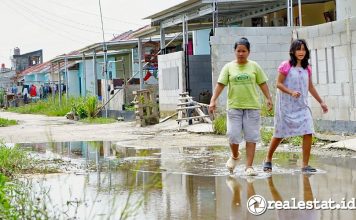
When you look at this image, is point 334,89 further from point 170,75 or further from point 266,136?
point 170,75

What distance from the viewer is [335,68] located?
13.0 meters

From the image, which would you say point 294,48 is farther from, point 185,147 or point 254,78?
point 185,147

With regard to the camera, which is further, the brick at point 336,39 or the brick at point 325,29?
the brick at point 325,29

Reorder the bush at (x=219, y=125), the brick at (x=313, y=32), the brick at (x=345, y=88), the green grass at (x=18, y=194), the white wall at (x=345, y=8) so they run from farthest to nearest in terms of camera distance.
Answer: the white wall at (x=345, y=8), the bush at (x=219, y=125), the brick at (x=313, y=32), the brick at (x=345, y=88), the green grass at (x=18, y=194)

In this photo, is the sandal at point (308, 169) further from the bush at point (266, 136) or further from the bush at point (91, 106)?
the bush at point (91, 106)

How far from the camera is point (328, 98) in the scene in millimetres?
13281

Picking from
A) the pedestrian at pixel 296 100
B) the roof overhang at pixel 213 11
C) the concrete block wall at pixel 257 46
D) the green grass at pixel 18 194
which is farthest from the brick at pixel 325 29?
the green grass at pixel 18 194

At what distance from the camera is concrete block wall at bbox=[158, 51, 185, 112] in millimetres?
21391

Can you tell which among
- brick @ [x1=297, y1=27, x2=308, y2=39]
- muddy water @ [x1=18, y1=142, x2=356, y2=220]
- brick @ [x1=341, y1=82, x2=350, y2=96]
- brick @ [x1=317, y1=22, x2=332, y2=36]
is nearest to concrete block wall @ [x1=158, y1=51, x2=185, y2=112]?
brick @ [x1=297, y1=27, x2=308, y2=39]

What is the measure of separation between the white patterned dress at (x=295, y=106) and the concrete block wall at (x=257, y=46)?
9.17 metres

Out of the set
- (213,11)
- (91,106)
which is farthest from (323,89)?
(91,106)

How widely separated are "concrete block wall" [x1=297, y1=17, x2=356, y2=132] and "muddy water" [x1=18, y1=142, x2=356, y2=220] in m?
2.72

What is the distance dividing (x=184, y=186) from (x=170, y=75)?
15628 millimetres

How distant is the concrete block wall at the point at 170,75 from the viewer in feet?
70.2
